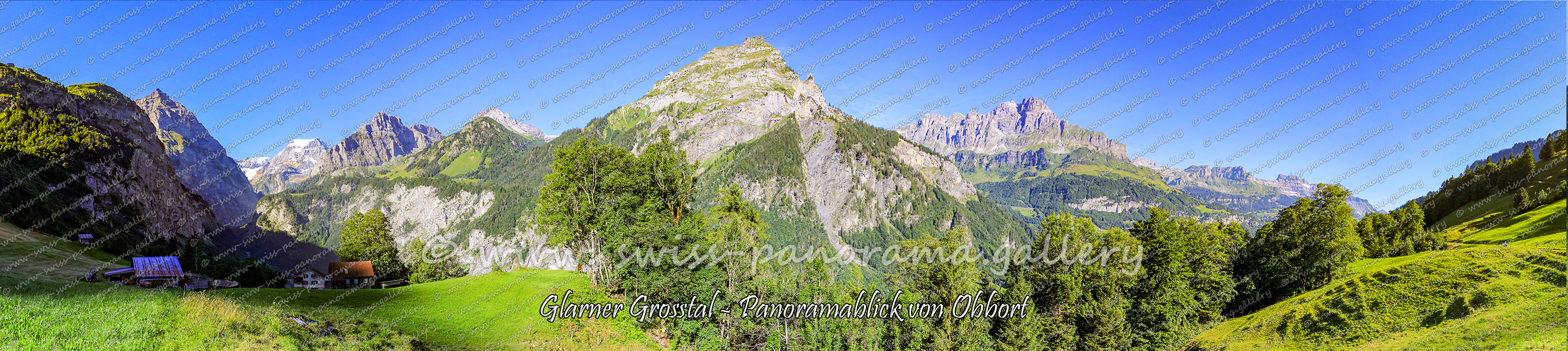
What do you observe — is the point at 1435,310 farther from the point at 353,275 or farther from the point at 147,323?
the point at 353,275

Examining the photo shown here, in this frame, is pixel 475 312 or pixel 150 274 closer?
pixel 150 274

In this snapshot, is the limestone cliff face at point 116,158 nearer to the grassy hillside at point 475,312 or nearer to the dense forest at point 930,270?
the grassy hillside at point 475,312

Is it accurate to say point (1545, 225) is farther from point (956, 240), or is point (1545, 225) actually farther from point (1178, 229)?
point (956, 240)

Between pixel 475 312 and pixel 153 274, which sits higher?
pixel 153 274

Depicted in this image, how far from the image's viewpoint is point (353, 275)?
170 feet

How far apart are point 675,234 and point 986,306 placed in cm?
2348

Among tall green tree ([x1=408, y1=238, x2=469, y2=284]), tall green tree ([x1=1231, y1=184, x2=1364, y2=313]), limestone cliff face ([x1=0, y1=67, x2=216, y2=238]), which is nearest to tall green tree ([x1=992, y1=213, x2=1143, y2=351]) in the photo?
tall green tree ([x1=1231, y1=184, x2=1364, y2=313])

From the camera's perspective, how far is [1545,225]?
4572 centimetres

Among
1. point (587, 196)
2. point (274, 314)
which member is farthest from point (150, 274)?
point (587, 196)

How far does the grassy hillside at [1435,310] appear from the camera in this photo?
80.4 ft

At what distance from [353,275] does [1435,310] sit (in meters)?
85.1

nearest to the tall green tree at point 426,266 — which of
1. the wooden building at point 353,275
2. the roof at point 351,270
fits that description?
the wooden building at point 353,275

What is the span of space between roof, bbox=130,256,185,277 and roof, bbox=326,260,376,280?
23.9 m

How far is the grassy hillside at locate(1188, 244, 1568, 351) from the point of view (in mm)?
24516
